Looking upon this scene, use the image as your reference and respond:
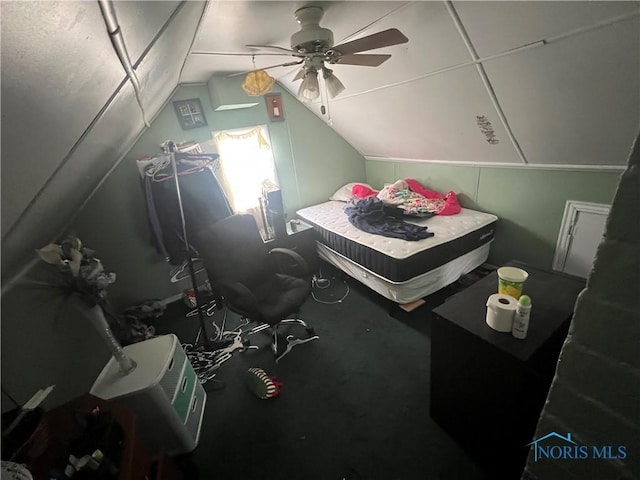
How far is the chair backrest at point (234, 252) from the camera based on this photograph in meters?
1.99

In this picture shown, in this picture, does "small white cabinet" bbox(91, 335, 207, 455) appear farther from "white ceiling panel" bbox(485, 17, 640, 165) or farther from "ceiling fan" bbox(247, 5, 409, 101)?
"white ceiling panel" bbox(485, 17, 640, 165)

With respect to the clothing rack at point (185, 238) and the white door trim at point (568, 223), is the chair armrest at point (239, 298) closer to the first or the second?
the clothing rack at point (185, 238)

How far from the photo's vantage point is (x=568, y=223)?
219 centimetres

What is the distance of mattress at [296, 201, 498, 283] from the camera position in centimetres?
210

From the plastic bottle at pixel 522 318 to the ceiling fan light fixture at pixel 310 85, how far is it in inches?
72.3

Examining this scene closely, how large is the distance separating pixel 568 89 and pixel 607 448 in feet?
6.25

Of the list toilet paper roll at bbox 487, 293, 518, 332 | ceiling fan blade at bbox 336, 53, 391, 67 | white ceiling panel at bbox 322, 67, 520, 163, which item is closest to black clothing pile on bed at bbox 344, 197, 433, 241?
white ceiling panel at bbox 322, 67, 520, 163

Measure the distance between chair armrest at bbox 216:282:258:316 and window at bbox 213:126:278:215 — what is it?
1426 millimetres

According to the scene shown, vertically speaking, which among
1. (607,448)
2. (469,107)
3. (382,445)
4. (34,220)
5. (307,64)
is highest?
(307,64)

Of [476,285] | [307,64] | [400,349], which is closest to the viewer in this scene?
[476,285]

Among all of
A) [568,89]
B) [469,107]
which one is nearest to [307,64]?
[469,107]

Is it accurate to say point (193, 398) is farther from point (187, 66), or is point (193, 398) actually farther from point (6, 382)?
point (187, 66)

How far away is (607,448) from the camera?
2.06ft

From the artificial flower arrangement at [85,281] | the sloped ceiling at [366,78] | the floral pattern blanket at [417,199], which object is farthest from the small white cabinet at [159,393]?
the floral pattern blanket at [417,199]
